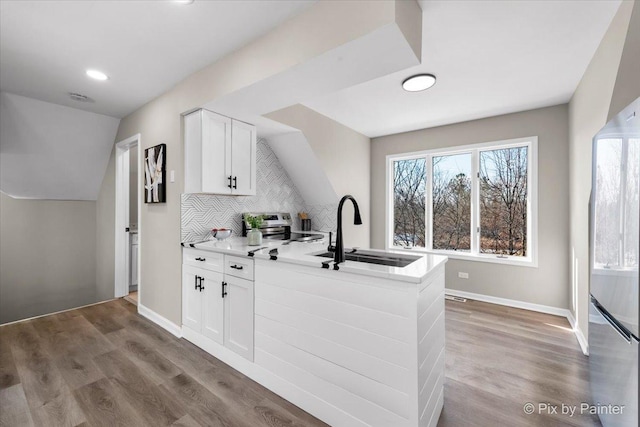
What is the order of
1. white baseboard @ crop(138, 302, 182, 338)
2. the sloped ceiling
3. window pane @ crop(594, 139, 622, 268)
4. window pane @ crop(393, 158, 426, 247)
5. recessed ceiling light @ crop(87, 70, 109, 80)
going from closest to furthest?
window pane @ crop(594, 139, 622, 268), recessed ceiling light @ crop(87, 70, 109, 80), white baseboard @ crop(138, 302, 182, 338), the sloped ceiling, window pane @ crop(393, 158, 426, 247)

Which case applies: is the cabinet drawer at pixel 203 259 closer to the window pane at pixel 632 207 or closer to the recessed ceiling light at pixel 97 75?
the recessed ceiling light at pixel 97 75

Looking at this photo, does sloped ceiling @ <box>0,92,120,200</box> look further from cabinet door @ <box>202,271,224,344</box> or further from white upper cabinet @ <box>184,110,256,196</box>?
cabinet door @ <box>202,271,224,344</box>

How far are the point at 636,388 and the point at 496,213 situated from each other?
2.95m

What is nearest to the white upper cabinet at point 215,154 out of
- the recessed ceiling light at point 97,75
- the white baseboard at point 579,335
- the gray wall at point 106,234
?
the recessed ceiling light at point 97,75

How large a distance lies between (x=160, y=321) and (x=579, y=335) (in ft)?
13.9

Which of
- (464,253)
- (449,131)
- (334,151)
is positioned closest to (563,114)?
(449,131)

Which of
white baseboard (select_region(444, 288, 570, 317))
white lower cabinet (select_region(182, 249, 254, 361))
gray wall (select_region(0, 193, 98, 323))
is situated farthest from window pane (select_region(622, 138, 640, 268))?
gray wall (select_region(0, 193, 98, 323))

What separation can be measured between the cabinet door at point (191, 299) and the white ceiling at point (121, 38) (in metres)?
1.84

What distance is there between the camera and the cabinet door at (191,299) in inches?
101

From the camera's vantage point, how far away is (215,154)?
2693mm

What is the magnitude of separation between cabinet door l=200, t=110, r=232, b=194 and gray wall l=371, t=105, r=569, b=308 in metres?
3.09

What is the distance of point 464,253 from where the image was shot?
404cm

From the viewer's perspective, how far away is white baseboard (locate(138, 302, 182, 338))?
2779mm

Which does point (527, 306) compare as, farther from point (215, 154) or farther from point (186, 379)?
point (215, 154)
